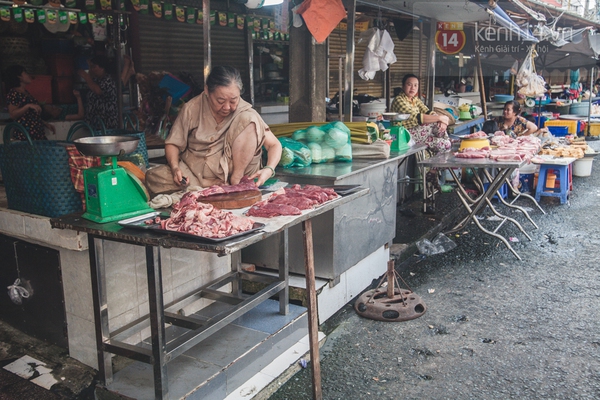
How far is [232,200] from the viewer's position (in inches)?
133

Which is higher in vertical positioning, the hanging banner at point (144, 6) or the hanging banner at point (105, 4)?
the hanging banner at point (144, 6)

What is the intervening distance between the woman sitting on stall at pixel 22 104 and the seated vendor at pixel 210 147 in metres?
3.21

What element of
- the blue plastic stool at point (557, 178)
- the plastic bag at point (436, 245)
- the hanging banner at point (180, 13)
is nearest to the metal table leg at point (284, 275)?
the plastic bag at point (436, 245)

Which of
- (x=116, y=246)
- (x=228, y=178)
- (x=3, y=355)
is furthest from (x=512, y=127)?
(x=3, y=355)

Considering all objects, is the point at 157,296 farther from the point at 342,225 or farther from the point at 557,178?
the point at 557,178

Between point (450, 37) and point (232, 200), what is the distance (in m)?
8.00

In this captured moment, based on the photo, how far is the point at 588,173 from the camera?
35.3ft

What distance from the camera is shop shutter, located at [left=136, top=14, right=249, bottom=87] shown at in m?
9.05

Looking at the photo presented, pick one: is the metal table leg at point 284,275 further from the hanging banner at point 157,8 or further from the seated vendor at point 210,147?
the hanging banner at point 157,8

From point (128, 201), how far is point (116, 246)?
537 millimetres

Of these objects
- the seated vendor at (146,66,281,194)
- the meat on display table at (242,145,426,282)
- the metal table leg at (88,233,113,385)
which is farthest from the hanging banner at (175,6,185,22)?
the metal table leg at (88,233,113,385)

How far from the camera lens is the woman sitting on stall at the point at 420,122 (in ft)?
23.9

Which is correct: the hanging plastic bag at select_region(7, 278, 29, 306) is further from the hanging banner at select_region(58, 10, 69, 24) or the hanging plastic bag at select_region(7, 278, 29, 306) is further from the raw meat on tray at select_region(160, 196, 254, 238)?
the hanging banner at select_region(58, 10, 69, 24)

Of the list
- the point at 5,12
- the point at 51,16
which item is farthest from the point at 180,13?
the point at 5,12
